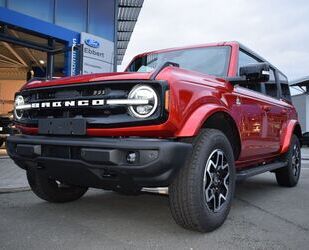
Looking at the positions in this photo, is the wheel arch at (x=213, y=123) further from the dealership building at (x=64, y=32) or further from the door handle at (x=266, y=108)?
the dealership building at (x=64, y=32)

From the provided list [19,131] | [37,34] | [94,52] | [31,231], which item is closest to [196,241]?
[31,231]

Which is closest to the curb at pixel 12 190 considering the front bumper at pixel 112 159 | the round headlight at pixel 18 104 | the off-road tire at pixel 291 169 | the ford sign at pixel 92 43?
the round headlight at pixel 18 104

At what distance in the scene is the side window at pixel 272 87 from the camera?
597 cm

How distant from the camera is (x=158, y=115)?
3338 mm

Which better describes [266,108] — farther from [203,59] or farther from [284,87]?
[284,87]

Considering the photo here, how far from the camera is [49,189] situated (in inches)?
183

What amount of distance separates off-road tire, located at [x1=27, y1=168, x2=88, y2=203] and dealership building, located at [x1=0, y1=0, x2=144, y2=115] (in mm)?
5969

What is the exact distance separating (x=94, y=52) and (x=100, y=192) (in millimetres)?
8819

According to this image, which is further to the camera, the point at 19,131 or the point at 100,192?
the point at 100,192

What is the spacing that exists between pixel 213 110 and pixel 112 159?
1.07m

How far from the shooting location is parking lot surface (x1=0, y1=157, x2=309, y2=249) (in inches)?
136

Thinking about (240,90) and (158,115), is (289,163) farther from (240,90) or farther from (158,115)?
(158,115)

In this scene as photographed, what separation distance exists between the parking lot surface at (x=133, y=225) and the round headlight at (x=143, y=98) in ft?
3.29

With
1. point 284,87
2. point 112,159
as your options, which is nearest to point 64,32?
point 284,87
